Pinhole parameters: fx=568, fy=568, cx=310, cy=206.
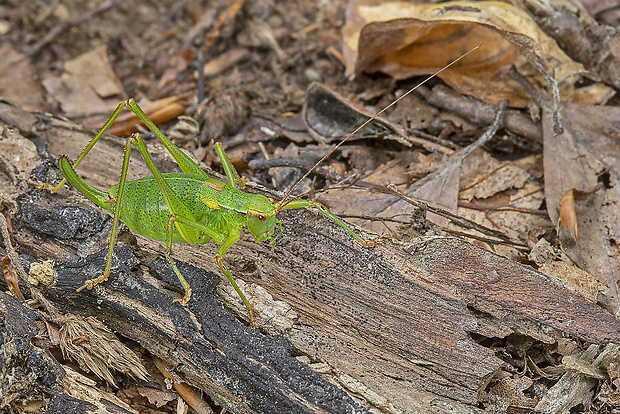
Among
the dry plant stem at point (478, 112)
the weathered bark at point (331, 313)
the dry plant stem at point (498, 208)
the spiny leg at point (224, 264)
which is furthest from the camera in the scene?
the dry plant stem at point (478, 112)

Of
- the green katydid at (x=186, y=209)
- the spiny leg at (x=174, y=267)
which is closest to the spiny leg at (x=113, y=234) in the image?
the green katydid at (x=186, y=209)

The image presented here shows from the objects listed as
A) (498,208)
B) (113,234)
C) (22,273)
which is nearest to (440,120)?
(498,208)

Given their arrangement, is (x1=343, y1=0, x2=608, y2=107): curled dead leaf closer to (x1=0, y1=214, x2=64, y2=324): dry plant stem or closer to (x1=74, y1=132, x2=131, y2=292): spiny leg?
(x1=74, y1=132, x2=131, y2=292): spiny leg

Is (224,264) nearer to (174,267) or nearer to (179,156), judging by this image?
(174,267)

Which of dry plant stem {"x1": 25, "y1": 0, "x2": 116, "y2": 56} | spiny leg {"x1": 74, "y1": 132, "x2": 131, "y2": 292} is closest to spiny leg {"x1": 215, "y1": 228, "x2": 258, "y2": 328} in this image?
spiny leg {"x1": 74, "y1": 132, "x2": 131, "y2": 292}

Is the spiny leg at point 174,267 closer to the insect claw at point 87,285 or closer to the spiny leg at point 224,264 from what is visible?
the spiny leg at point 224,264
